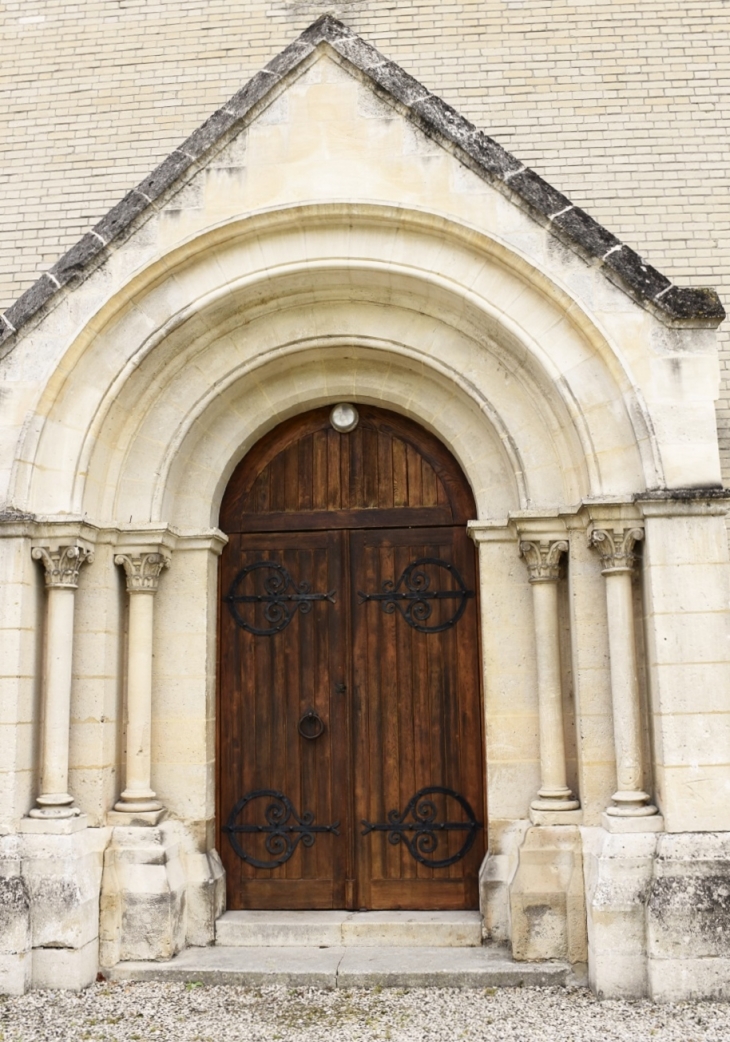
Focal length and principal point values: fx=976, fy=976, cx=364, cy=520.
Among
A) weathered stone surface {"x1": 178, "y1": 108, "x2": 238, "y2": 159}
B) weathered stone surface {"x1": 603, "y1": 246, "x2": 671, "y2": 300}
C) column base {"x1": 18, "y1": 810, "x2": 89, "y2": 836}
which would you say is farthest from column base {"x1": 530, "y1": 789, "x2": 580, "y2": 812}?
weathered stone surface {"x1": 178, "y1": 108, "x2": 238, "y2": 159}

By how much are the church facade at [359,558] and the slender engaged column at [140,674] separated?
0.02 m

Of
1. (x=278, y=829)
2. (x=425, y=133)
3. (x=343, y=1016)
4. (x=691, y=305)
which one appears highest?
(x=425, y=133)

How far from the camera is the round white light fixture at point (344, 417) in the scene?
651 cm

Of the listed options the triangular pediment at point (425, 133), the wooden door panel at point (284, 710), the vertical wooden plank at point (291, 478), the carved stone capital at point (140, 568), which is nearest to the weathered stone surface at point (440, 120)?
the triangular pediment at point (425, 133)

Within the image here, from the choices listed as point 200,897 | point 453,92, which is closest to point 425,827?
point 200,897

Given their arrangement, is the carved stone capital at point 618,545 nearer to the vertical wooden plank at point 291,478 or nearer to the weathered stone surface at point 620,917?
the weathered stone surface at point 620,917

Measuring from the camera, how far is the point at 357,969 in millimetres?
5293

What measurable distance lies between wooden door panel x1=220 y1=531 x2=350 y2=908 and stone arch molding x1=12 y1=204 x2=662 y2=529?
0.59m

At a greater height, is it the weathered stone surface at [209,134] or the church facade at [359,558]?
the weathered stone surface at [209,134]

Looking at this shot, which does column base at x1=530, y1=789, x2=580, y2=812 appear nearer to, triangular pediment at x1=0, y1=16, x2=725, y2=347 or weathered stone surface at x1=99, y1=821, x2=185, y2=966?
weathered stone surface at x1=99, y1=821, x2=185, y2=966

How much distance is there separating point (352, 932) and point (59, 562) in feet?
9.08

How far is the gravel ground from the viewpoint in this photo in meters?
4.54

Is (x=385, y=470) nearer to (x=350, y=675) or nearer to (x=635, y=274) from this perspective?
(x=350, y=675)

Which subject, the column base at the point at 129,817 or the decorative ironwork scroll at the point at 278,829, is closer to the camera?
the column base at the point at 129,817
